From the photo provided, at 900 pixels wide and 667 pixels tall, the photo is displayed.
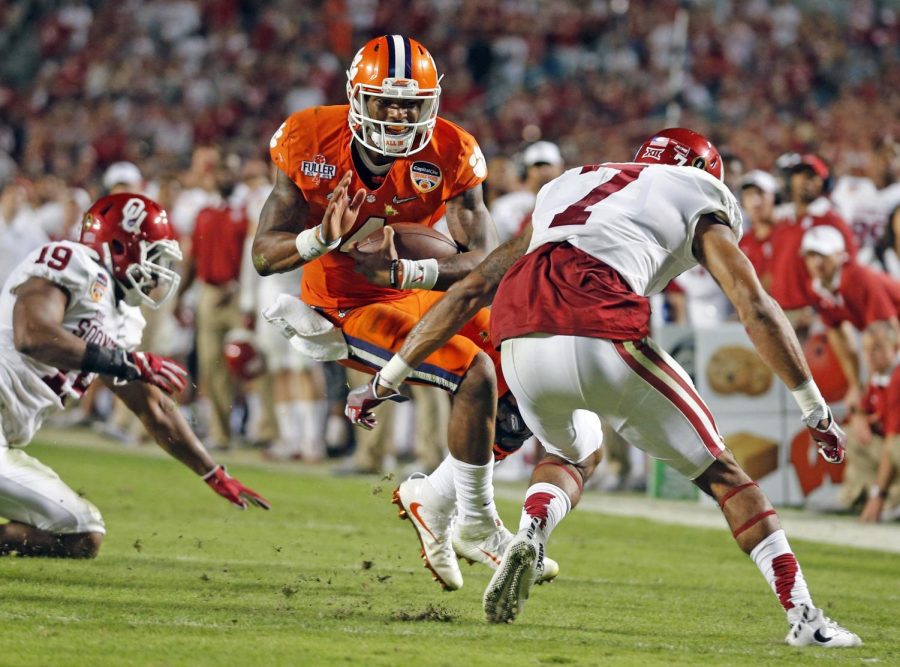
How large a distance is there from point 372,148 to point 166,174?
719 cm

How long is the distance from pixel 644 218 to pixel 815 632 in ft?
4.25

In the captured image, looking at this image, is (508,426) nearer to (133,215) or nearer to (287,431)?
(133,215)

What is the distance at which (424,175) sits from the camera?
5.37 metres

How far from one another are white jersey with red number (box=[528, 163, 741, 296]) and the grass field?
113 cm

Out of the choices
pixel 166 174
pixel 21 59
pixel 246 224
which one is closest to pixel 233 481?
pixel 246 224

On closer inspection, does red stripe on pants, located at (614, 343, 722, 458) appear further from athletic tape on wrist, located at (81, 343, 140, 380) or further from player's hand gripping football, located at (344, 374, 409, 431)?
athletic tape on wrist, located at (81, 343, 140, 380)

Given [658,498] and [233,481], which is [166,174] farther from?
[233,481]

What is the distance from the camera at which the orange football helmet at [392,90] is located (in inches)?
204

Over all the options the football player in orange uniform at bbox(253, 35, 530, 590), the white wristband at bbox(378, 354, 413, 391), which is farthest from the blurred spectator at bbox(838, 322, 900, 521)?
the white wristband at bbox(378, 354, 413, 391)

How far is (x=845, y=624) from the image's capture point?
4.88 m

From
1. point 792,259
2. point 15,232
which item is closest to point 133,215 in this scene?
point 792,259

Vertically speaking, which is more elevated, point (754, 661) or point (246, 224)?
point (246, 224)

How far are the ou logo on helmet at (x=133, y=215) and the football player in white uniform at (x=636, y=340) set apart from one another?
189 centimetres

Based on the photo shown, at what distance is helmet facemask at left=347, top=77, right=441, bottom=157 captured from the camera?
5.18m
